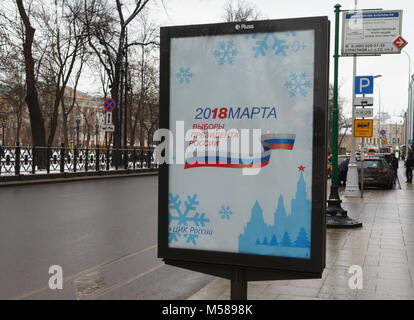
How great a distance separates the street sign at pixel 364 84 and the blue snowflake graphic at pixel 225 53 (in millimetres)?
10573

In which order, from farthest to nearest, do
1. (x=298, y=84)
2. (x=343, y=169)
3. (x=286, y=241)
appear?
1. (x=343, y=169)
2. (x=286, y=241)
3. (x=298, y=84)

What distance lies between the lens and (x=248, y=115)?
336cm

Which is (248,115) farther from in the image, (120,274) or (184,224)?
(120,274)

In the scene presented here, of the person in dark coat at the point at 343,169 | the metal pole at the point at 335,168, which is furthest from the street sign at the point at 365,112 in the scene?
the person in dark coat at the point at 343,169

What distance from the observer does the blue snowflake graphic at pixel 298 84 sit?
3.21 metres

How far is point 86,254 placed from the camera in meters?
7.06

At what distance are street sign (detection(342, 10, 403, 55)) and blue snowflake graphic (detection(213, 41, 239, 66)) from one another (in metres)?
8.80

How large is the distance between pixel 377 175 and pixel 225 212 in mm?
20913

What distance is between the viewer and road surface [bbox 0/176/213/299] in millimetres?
5281

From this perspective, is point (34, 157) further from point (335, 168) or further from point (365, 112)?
point (335, 168)

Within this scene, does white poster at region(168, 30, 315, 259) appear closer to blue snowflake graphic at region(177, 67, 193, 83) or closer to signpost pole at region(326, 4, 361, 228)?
blue snowflake graphic at region(177, 67, 193, 83)

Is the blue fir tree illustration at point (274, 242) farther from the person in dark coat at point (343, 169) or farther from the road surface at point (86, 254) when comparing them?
the person in dark coat at point (343, 169)

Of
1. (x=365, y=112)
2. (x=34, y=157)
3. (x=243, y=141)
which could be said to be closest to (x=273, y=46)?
(x=243, y=141)
